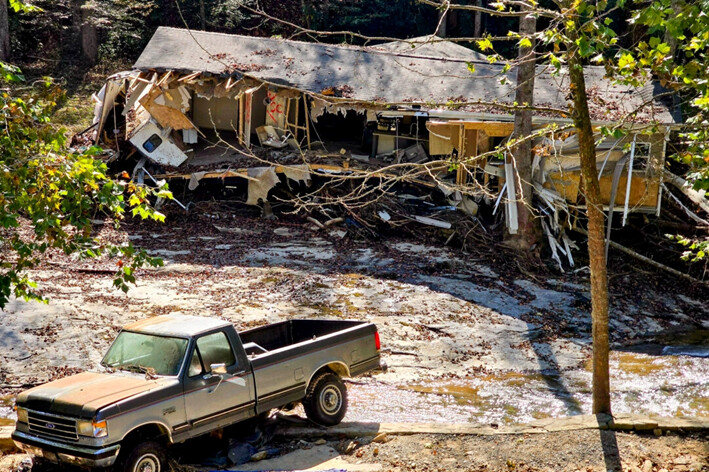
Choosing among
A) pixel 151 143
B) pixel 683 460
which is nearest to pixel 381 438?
pixel 683 460

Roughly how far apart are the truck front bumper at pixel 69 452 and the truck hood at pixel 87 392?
0.32 meters

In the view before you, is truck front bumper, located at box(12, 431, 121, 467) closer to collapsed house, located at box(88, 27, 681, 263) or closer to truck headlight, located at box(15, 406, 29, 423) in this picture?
truck headlight, located at box(15, 406, 29, 423)

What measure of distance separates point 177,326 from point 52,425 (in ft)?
5.95

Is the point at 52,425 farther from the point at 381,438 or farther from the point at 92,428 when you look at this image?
the point at 381,438

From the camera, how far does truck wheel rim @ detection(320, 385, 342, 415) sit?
375 inches

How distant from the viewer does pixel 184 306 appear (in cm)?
1456

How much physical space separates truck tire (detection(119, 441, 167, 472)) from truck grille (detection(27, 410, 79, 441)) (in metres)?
0.57

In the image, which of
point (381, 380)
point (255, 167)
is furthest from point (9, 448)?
point (255, 167)

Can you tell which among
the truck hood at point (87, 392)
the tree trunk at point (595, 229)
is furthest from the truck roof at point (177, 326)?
the tree trunk at point (595, 229)

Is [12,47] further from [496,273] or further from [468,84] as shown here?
[496,273]

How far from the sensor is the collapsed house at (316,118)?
20.5m

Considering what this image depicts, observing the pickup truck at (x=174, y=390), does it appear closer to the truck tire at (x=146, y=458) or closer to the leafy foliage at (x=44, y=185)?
the truck tire at (x=146, y=458)

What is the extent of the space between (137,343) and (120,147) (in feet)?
51.7

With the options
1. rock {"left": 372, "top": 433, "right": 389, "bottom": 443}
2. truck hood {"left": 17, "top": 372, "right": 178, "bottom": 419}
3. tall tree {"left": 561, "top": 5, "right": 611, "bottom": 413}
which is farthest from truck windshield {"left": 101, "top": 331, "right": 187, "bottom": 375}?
tall tree {"left": 561, "top": 5, "right": 611, "bottom": 413}
